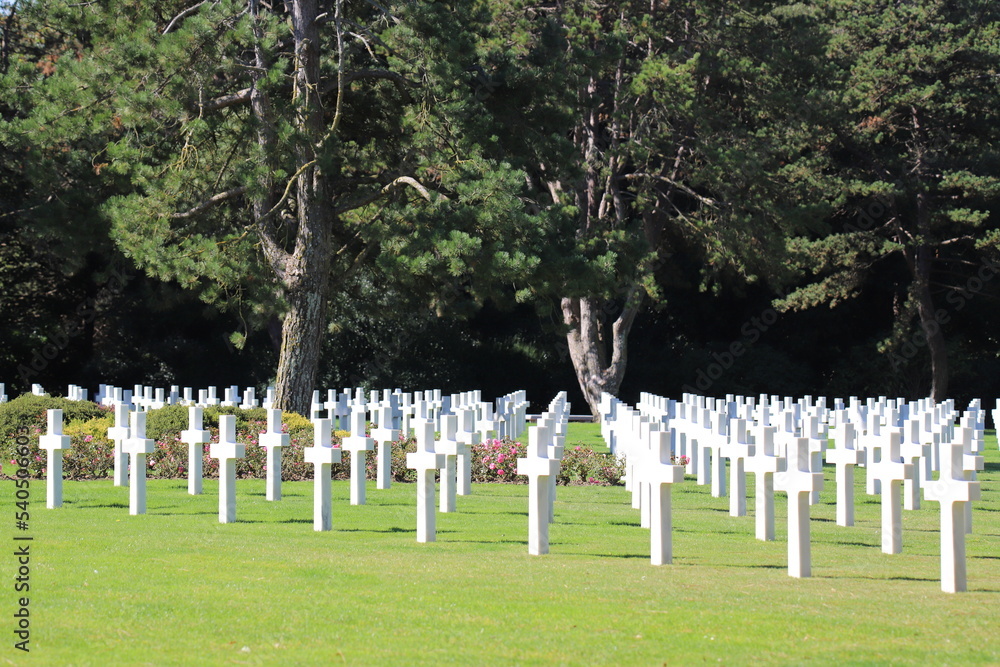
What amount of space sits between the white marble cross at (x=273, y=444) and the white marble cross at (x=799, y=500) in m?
4.39

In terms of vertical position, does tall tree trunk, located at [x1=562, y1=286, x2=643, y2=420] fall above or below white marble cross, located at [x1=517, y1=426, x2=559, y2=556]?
above

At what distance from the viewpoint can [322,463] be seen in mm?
9219

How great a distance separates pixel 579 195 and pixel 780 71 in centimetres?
574

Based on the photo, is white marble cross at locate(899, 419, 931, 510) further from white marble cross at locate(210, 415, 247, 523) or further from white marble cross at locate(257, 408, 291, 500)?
white marble cross at locate(210, 415, 247, 523)

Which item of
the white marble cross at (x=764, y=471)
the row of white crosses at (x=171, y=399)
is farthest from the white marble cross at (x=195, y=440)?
the row of white crosses at (x=171, y=399)

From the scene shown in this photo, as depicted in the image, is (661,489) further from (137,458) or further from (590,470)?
(590,470)

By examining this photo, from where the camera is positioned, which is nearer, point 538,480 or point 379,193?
point 538,480

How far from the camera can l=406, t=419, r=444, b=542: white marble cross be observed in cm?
858

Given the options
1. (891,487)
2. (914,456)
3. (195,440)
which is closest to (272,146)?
(195,440)

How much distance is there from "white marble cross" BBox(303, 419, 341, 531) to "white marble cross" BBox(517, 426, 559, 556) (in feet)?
5.62

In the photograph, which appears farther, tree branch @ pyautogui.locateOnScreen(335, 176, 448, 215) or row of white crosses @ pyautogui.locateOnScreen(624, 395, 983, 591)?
tree branch @ pyautogui.locateOnScreen(335, 176, 448, 215)

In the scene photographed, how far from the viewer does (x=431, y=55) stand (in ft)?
57.4

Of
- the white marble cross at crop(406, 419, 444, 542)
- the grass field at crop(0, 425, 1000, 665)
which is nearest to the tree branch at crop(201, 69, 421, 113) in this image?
the grass field at crop(0, 425, 1000, 665)

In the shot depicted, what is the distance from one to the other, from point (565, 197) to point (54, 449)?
16.5 metres
